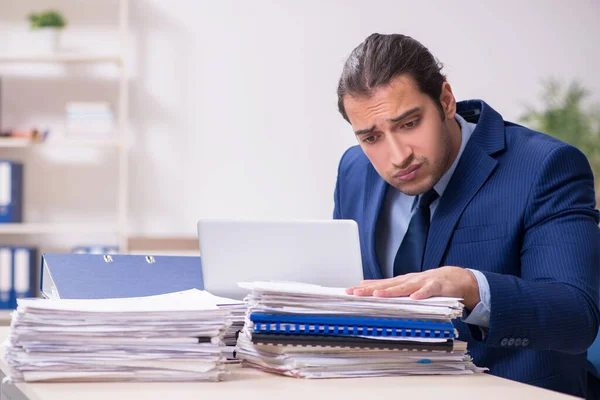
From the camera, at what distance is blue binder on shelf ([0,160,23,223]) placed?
3.69 meters

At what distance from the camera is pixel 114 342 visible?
102cm

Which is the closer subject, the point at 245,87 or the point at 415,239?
the point at 415,239

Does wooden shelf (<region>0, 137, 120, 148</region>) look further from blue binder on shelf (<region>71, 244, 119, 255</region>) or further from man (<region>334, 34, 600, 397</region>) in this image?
man (<region>334, 34, 600, 397</region>)

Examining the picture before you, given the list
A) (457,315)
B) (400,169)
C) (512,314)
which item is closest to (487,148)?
(400,169)

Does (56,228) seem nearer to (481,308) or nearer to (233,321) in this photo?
(233,321)

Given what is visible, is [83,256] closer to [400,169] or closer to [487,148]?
[400,169]

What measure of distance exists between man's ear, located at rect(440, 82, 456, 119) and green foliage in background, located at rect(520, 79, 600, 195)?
8.86 feet

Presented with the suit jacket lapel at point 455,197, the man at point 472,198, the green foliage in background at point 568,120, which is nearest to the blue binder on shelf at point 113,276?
the man at point 472,198

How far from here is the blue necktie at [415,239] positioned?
5.41 feet

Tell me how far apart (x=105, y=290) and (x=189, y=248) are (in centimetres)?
262

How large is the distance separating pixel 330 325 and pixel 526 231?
642 millimetres

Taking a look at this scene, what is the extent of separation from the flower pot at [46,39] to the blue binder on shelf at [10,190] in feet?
1.92

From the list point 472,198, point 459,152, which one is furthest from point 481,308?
point 459,152

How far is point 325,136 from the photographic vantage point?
4.21 metres
